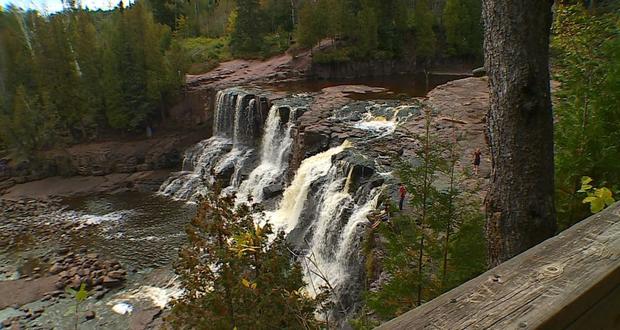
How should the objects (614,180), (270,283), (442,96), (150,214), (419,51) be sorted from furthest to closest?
(419,51) < (150,214) < (442,96) < (270,283) < (614,180)

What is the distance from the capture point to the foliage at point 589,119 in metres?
3.42

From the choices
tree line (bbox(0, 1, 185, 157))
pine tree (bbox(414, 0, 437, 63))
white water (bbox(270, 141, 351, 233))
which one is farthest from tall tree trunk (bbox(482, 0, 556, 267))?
pine tree (bbox(414, 0, 437, 63))

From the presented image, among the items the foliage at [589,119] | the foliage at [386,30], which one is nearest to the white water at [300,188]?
the foliage at [589,119]

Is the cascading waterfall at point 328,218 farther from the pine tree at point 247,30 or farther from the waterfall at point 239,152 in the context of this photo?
the pine tree at point 247,30

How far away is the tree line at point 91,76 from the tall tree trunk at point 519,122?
28688 millimetres

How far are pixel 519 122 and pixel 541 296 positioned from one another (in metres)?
1.80

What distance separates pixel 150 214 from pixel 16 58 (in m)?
17.9

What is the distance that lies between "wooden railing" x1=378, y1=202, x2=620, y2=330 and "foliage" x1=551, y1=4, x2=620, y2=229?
109 inches

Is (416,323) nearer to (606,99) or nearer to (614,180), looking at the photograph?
(614,180)

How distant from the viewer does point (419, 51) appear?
38312 mm

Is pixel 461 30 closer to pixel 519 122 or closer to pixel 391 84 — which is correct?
pixel 391 84

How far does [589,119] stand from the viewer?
11.6ft

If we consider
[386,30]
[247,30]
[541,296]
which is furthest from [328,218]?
[247,30]

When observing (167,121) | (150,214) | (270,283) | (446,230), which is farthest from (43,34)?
(446,230)
